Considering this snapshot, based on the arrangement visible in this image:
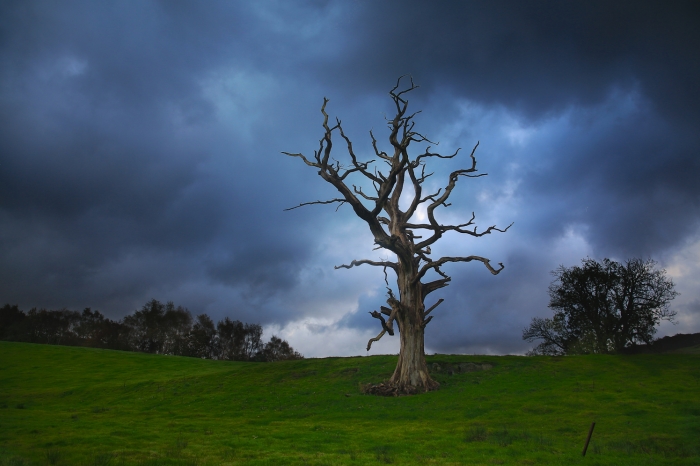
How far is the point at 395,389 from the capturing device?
31.1m

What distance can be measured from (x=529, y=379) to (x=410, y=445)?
1914 cm

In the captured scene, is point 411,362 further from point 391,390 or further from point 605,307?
point 605,307

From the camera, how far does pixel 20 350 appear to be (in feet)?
201

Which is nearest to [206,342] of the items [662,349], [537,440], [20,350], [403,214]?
[20,350]

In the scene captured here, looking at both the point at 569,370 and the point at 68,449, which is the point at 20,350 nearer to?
the point at 68,449

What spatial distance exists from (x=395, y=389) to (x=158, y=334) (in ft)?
251

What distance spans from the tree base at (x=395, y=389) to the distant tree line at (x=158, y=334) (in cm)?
6102

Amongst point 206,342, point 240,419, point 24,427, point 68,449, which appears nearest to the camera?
point 68,449

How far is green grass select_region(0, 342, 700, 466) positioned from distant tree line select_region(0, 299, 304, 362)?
43825 millimetres

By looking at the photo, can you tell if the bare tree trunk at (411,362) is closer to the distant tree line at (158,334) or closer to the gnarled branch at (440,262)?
the gnarled branch at (440,262)

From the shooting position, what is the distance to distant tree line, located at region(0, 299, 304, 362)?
92250mm

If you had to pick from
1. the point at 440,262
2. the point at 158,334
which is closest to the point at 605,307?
the point at 440,262

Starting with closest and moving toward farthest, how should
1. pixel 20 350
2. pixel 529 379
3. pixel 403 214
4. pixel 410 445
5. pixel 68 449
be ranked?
pixel 68 449
pixel 410 445
pixel 529 379
pixel 403 214
pixel 20 350

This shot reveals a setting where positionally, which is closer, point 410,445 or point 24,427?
point 410,445
